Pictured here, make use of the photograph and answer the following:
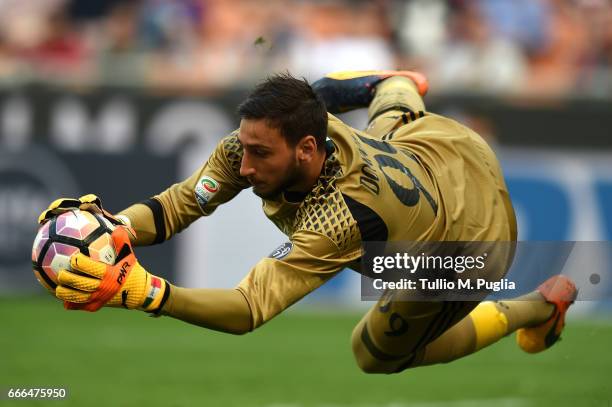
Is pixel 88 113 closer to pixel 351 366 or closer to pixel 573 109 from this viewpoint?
pixel 351 366

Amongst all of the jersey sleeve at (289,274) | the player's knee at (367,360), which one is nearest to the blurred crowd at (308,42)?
the player's knee at (367,360)

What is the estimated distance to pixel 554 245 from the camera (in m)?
6.89

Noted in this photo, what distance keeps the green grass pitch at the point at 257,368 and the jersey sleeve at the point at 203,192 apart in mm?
2335

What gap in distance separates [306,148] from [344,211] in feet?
1.23

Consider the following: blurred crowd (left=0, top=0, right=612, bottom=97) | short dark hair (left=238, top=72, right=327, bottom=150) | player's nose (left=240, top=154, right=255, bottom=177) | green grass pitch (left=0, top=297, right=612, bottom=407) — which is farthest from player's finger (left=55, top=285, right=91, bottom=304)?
blurred crowd (left=0, top=0, right=612, bottom=97)

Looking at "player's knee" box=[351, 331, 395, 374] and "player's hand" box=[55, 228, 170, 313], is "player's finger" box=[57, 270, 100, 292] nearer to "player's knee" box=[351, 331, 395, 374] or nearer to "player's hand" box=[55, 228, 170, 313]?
"player's hand" box=[55, 228, 170, 313]

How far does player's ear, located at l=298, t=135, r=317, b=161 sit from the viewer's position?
17.6 feet

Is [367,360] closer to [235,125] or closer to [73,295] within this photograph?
[73,295]

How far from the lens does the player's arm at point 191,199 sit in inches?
235

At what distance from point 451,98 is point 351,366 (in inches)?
188

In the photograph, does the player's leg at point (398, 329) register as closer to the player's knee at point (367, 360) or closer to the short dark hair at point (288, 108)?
the player's knee at point (367, 360)

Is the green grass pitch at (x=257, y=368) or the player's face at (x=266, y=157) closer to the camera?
the player's face at (x=266, y=157)

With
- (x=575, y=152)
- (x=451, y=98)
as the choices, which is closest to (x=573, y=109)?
(x=575, y=152)

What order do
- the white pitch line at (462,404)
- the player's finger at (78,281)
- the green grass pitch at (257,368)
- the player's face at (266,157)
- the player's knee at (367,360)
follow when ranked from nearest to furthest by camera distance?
the player's finger at (78,281) < the player's face at (266,157) < the player's knee at (367,360) < the white pitch line at (462,404) < the green grass pitch at (257,368)
